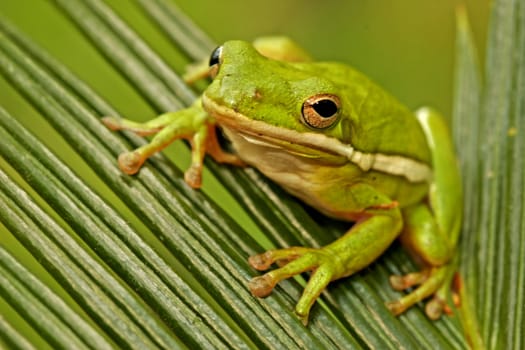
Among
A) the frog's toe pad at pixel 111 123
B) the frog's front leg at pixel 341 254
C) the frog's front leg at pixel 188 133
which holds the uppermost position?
the frog's toe pad at pixel 111 123

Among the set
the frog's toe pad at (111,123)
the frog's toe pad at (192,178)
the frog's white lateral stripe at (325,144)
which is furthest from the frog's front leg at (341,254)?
the frog's toe pad at (111,123)

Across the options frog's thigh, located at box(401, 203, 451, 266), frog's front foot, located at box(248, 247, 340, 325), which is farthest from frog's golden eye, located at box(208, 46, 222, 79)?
frog's thigh, located at box(401, 203, 451, 266)

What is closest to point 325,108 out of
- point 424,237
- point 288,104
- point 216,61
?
point 288,104

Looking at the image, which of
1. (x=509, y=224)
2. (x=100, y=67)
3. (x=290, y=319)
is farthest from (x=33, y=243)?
(x=100, y=67)

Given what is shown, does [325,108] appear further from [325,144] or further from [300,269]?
[300,269]

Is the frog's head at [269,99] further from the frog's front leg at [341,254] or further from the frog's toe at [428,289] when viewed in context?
the frog's toe at [428,289]

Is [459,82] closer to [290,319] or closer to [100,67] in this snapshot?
[290,319]

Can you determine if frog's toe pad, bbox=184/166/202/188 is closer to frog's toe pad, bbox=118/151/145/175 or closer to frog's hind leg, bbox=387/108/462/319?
frog's toe pad, bbox=118/151/145/175
